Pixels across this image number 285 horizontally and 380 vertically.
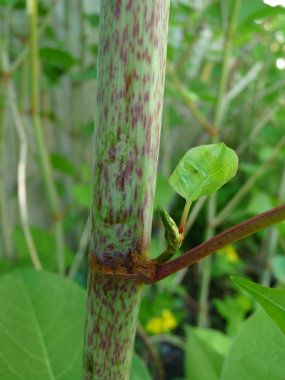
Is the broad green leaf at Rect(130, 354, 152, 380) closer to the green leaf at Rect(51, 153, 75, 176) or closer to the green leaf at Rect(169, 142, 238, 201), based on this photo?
the green leaf at Rect(169, 142, 238, 201)

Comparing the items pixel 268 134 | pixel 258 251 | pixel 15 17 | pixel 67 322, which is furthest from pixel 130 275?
pixel 258 251

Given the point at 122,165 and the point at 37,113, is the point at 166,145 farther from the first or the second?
the point at 122,165

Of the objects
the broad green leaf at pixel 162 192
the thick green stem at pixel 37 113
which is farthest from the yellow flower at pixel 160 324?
the broad green leaf at pixel 162 192

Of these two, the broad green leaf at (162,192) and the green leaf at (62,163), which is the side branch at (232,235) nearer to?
the broad green leaf at (162,192)

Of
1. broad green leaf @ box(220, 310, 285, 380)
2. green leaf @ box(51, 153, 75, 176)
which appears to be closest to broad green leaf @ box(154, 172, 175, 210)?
broad green leaf @ box(220, 310, 285, 380)

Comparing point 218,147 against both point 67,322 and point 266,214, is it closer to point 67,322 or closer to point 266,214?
point 266,214

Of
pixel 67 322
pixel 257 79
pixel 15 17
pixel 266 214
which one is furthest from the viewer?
pixel 257 79
